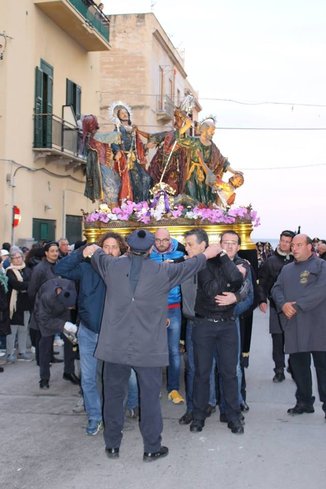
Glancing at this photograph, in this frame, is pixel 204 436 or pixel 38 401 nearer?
pixel 204 436

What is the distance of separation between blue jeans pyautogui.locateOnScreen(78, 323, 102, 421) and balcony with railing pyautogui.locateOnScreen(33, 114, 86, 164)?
10.4 meters

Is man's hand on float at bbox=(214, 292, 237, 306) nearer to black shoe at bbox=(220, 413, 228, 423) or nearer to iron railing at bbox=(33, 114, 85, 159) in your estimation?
black shoe at bbox=(220, 413, 228, 423)

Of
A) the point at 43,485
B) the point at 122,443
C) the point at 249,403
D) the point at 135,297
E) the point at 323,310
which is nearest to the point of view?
the point at 43,485

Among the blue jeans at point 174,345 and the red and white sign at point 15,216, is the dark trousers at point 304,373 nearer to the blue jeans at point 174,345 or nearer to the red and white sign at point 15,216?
the blue jeans at point 174,345

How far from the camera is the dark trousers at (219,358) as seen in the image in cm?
568

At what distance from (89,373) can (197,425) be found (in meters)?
1.07

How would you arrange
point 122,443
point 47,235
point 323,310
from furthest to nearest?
point 47,235
point 323,310
point 122,443

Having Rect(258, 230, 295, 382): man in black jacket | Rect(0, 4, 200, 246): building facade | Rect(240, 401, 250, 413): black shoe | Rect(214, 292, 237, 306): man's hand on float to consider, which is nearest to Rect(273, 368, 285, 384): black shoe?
Rect(258, 230, 295, 382): man in black jacket

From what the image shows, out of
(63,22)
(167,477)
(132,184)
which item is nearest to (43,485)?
(167,477)

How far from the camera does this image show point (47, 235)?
17.6 meters

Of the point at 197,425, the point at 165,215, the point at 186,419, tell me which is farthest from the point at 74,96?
the point at 197,425

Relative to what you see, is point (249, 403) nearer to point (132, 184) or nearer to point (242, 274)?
point (242, 274)

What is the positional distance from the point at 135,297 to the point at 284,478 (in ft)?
5.58

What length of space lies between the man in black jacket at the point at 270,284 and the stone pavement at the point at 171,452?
970 millimetres
